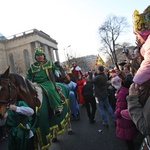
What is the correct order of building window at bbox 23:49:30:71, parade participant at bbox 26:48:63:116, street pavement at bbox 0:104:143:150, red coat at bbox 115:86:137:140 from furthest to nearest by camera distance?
building window at bbox 23:49:30:71
street pavement at bbox 0:104:143:150
parade participant at bbox 26:48:63:116
red coat at bbox 115:86:137:140

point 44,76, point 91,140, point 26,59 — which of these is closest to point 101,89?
point 91,140

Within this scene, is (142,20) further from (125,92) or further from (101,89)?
(101,89)

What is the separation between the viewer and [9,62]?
53.9 metres

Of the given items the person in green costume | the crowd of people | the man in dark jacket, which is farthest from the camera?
the man in dark jacket

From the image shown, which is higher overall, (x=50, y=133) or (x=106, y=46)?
(x=106, y=46)

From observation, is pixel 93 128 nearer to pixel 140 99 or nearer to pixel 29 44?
pixel 140 99

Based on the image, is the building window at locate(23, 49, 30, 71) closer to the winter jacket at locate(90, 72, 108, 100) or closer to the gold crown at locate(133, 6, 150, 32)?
the winter jacket at locate(90, 72, 108, 100)

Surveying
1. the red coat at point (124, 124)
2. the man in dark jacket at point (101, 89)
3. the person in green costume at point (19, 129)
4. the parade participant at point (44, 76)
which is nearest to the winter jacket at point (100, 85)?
the man in dark jacket at point (101, 89)

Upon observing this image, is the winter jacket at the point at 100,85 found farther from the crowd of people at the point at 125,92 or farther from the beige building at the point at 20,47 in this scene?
the beige building at the point at 20,47

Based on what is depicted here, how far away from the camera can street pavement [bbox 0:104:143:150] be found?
507 centimetres

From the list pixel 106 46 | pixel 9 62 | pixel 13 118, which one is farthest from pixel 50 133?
pixel 9 62

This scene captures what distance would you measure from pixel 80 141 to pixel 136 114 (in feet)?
13.9

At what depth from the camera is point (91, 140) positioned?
5.65 meters

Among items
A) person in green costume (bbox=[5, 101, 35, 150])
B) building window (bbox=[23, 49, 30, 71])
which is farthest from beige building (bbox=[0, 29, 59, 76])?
person in green costume (bbox=[5, 101, 35, 150])
